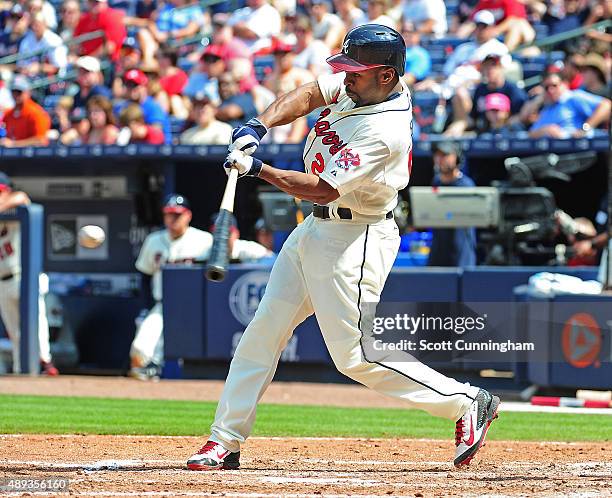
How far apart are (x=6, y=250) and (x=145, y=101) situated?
2.27 metres

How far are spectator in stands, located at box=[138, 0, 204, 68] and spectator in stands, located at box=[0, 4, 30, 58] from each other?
6.31 feet

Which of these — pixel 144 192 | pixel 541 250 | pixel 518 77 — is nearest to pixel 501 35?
pixel 518 77

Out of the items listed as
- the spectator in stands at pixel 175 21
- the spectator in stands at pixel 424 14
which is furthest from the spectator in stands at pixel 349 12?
the spectator in stands at pixel 175 21

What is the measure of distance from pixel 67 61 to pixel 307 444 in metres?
9.96

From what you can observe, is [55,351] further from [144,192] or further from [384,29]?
[384,29]

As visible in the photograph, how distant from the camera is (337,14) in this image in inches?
543

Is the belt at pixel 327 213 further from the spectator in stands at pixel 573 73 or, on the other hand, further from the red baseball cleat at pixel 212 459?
the spectator in stands at pixel 573 73

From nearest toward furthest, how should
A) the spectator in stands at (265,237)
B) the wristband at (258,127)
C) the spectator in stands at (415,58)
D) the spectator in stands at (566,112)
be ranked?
the wristband at (258,127) → the spectator in stands at (566,112) → the spectator in stands at (265,237) → the spectator in stands at (415,58)

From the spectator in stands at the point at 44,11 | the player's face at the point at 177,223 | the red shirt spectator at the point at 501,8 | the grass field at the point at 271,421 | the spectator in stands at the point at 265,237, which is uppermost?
the spectator in stands at the point at 44,11

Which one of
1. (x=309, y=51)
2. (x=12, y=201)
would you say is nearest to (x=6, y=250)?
(x=12, y=201)

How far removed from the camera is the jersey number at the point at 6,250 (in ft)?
37.7

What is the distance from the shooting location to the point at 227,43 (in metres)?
13.3

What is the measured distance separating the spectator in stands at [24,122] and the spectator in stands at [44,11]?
3.14m

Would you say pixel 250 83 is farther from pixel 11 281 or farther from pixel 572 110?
pixel 572 110
